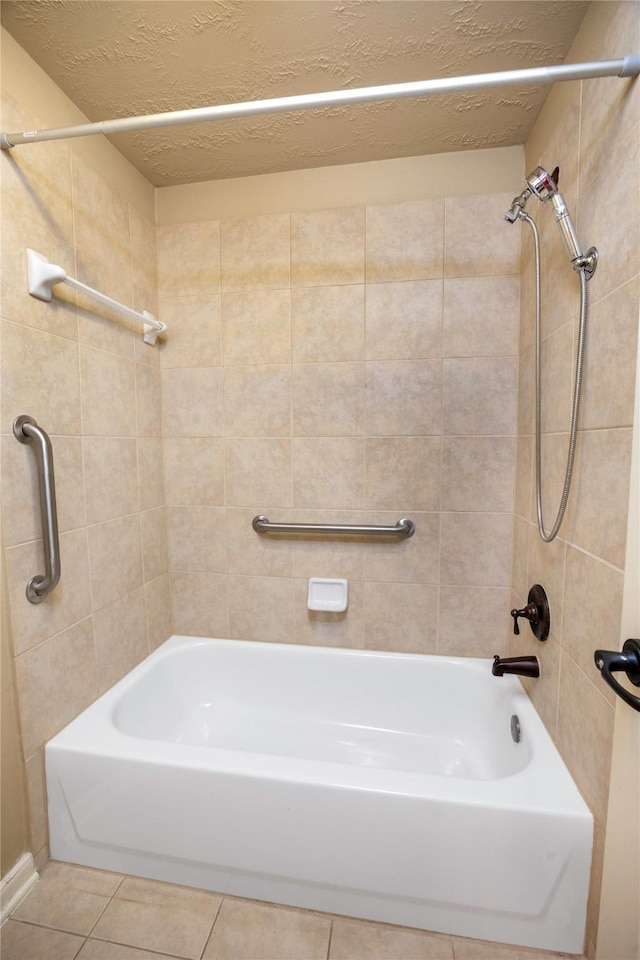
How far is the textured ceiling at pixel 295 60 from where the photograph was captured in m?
0.97

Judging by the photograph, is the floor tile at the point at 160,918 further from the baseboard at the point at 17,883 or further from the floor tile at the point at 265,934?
the baseboard at the point at 17,883

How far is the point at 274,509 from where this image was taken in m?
1.67

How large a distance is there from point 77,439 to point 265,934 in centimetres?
144

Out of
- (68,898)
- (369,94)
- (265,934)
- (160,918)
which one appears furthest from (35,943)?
(369,94)

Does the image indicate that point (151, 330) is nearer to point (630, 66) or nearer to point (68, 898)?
point (630, 66)

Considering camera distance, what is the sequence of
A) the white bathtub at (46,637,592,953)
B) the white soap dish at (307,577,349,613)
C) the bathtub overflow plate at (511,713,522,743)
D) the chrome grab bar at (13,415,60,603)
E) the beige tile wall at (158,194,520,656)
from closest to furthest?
1. the white bathtub at (46,637,592,953)
2. the chrome grab bar at (13,415,60,603)
3. the bathtub overflow plate at (511,713,522,743)
4. the beige tile wall at (158,194,520,656)
5. the white soap dish at (307,577,349,613)

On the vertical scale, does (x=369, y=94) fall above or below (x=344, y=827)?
above

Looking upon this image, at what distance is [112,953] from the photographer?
3.13 feet

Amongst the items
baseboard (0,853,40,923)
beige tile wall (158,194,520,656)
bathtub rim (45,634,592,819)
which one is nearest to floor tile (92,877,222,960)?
baseboard (0,853,40,923)

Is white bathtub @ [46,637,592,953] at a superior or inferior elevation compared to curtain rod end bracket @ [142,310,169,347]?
inferior

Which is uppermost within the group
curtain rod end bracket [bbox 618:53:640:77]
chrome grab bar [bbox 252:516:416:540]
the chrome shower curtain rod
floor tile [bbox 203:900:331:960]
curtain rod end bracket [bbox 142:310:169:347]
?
the chrome shower curtain rod

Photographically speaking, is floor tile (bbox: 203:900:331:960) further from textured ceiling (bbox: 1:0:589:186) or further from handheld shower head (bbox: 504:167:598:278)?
textured ceiling (bbox: 1:0:589:186)

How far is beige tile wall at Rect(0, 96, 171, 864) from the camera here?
1047 mm

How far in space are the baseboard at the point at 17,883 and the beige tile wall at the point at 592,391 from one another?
144 cm
